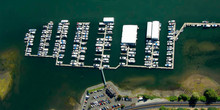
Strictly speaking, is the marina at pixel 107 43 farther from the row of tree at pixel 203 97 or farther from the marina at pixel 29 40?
the row of tree at pixel 203 97

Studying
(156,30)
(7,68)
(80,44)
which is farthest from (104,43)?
(7,68)

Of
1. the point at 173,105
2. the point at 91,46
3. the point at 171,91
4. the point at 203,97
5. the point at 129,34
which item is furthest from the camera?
the point at 91,46

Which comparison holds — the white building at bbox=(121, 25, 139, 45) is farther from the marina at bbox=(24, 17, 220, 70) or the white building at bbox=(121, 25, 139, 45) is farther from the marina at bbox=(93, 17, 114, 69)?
the marina at bbox=(93, 17, 114, 69)

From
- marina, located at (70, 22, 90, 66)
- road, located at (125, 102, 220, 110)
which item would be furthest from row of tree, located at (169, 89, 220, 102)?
marina, located at (70, 22, 90, 66)

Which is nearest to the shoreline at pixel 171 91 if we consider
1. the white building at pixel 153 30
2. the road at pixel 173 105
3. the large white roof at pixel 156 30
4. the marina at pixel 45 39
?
the road at pixel 173 105

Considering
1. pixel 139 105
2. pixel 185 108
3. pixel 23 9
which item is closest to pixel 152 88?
pixel 139 105

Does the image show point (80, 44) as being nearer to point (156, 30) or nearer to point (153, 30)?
point (153, 30)
